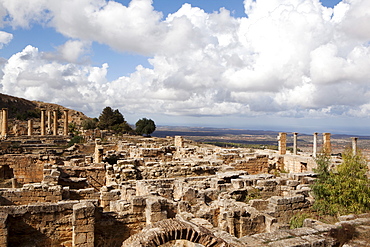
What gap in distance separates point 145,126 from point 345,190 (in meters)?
58.5

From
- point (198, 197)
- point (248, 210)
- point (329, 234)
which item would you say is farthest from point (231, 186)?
point (329, 234)

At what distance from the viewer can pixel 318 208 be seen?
9.70 metres

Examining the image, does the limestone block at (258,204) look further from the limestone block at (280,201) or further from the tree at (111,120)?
the tree at (111,120)

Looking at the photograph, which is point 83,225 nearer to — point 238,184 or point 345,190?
point 238,184

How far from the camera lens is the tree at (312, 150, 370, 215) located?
956cm

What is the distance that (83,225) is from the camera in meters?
6.41

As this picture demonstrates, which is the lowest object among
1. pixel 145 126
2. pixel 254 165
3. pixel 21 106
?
pixel 254 165

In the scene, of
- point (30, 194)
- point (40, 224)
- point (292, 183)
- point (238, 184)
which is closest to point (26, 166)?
point (30, 194)

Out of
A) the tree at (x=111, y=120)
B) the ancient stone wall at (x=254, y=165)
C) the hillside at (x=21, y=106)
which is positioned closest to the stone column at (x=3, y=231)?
the ancient stone wall at (x=254, y=165)

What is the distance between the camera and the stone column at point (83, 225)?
6344 millimetres

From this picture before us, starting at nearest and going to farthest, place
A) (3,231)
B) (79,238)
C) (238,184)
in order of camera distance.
→ (3,231) → (79,238) → (238,184)

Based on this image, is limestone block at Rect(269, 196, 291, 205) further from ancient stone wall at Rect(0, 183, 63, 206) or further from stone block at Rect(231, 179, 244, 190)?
ancient stone wall at Rect(0, 183, 63, 206)

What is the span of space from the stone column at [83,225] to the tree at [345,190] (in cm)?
727

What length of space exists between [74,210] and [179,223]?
3199 millimetres
